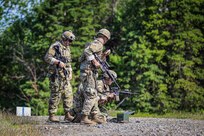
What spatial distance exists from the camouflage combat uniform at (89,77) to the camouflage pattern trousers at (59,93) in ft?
2.52

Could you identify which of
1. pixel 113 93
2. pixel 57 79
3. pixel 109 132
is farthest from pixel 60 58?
pixel 109 132

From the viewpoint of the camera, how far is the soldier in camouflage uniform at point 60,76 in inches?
477

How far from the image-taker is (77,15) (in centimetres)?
2488

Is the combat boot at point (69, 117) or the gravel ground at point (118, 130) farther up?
→ the combat boot at point (69, 117)

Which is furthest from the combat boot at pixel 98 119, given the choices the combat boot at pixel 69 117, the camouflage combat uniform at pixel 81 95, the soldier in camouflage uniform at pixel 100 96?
the combat boot at pixel 69 117

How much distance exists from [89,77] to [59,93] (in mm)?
1046

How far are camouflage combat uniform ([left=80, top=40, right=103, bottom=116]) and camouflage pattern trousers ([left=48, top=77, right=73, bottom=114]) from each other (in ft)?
2.52

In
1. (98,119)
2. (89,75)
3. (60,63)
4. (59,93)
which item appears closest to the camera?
(89,75)

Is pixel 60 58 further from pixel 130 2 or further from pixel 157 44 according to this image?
pixel 130 2

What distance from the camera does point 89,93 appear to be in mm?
11352

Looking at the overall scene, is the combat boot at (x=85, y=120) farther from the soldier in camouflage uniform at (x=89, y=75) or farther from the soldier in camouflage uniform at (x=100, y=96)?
the soldier in camouflage uniform at (x=100, y=96)

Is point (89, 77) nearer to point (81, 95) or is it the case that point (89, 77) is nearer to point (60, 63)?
point (81, 95)

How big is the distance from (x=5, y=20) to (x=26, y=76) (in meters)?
4.16

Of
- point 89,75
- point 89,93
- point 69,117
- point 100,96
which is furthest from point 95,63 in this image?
point 69,117
